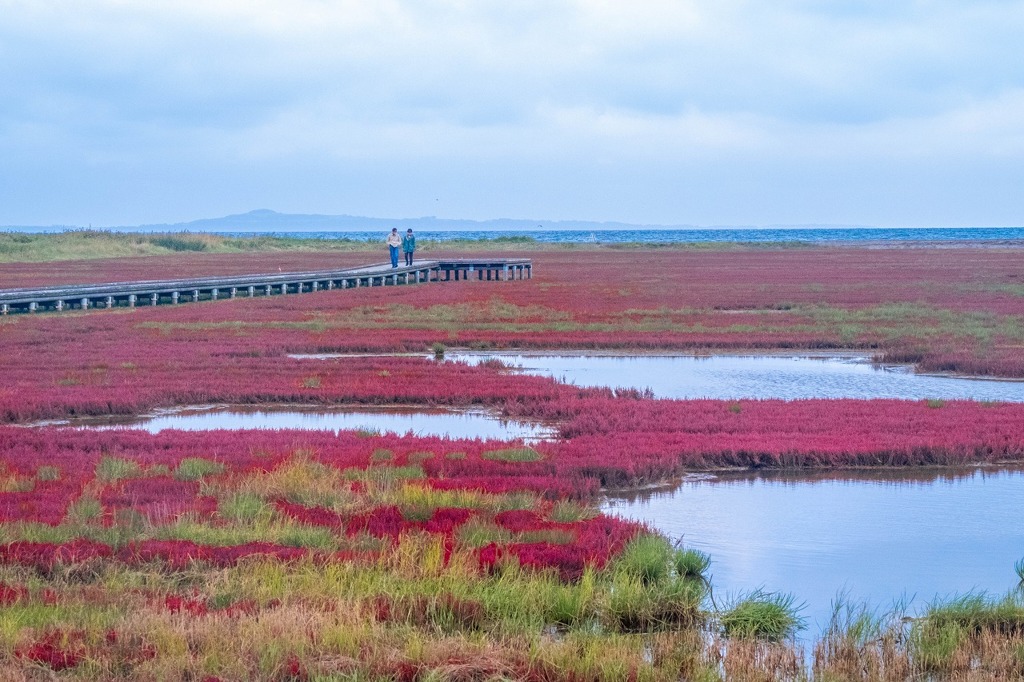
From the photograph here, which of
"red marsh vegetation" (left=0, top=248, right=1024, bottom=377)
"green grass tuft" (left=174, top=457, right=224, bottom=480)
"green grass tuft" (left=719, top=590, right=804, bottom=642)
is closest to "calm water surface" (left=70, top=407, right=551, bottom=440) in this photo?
"green grass tuft" (left=174, top=457, right=224, bottom=480)

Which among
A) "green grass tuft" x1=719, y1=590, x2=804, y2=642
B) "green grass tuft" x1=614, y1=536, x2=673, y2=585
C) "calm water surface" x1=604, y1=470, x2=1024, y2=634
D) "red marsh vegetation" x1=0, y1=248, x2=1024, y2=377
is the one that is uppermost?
"red marsh vegetation" x1=0, y1=248, x2=1024, y2=377

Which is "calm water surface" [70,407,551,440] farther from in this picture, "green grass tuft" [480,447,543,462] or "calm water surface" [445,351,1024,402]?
"calm water surface" [445,351,1024,402]

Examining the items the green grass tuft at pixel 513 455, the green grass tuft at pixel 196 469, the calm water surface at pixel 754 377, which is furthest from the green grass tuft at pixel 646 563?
the calm water surface at pixel 754 377

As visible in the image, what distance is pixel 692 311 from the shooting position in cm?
3884

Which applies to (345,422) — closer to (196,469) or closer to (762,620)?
(196,469)

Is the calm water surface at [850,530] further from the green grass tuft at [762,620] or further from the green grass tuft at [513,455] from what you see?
the green grass tuft at [513,455]

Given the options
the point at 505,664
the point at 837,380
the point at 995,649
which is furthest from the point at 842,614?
the point at 837,380

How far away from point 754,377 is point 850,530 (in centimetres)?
1210

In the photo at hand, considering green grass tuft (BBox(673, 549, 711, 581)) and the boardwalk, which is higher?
the boardwalk

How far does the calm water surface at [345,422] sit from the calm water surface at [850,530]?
424cm

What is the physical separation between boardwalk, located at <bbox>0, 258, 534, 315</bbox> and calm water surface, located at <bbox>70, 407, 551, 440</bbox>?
18904 mm

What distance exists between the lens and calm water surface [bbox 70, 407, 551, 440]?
57.3 feet

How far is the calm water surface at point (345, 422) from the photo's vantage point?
17.5 metres

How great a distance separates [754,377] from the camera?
2375cm
